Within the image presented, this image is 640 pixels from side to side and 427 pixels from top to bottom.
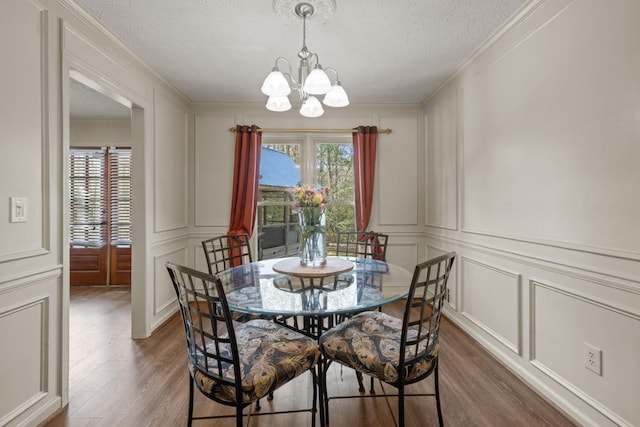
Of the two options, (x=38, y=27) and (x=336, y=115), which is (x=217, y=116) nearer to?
(x=336, y=115)

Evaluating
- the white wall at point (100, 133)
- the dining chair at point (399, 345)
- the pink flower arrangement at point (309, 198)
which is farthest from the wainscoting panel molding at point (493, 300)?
the white wall at point (100, 133)

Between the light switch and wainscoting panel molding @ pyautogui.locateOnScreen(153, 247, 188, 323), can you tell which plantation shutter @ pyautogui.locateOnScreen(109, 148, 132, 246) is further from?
the light switch

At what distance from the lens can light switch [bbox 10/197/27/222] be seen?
167cm

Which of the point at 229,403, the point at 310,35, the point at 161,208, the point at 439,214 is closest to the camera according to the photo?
the point at 229,403

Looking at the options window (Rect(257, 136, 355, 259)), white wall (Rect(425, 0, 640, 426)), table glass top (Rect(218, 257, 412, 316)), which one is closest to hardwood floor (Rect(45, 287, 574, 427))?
white wall (Rect(425, 0, 640, 426))

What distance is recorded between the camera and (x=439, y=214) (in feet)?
11.9

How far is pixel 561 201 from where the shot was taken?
188 centimetres

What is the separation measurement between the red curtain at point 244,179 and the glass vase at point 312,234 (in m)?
1.71

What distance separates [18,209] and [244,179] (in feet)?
7.61

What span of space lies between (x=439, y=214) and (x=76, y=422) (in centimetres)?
346

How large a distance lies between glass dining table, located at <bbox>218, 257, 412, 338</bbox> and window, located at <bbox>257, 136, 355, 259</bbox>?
65.1 inches

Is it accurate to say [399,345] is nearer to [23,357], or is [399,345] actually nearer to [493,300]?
[493,300]

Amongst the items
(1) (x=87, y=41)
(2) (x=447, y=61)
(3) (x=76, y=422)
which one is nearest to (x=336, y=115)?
(2) (x=447, y=61)

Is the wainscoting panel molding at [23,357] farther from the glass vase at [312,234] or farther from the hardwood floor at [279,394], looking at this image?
the glass vase at [312,234]
